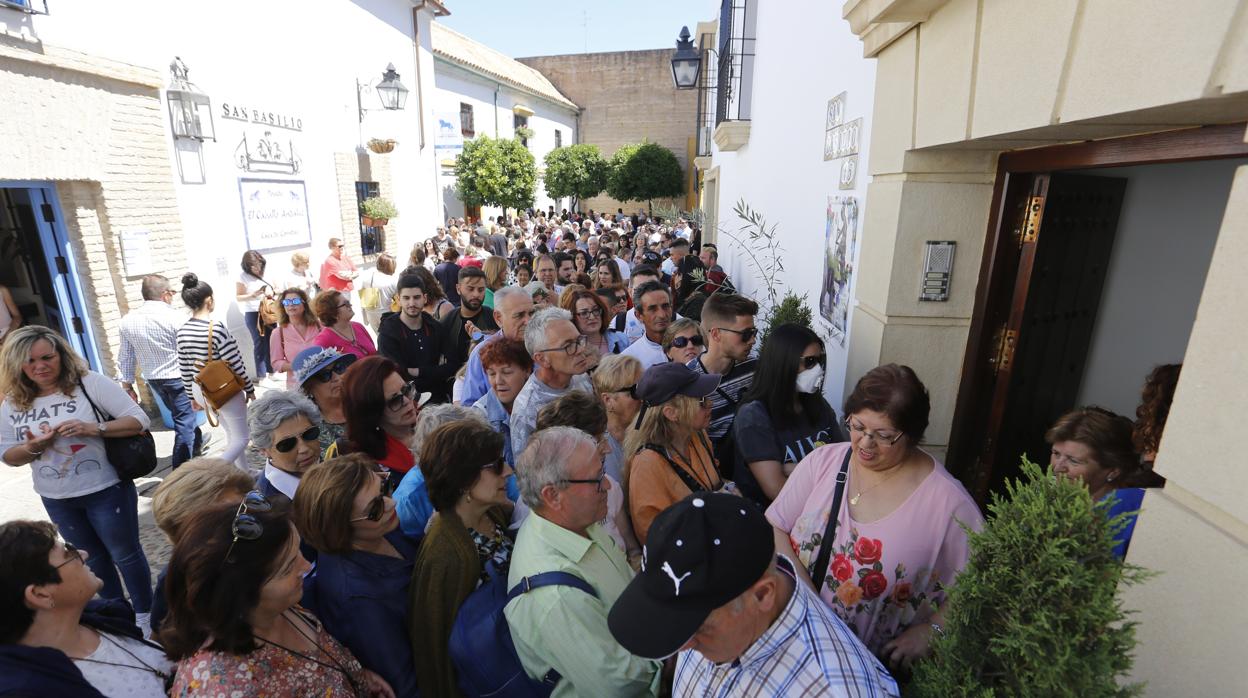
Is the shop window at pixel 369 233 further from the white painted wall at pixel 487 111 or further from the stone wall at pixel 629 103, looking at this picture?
the stone wall at pixel 629 103

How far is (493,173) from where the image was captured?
19.2 metres

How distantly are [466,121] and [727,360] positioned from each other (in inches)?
831

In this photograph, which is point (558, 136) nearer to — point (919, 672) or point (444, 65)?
point (444, 65)

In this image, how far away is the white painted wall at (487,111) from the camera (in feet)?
64.8

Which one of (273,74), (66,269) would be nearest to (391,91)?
(273,74)

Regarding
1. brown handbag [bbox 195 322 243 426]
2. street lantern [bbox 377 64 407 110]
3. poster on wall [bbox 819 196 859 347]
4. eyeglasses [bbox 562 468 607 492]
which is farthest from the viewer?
street lantern [bbox 377 64 407 110]

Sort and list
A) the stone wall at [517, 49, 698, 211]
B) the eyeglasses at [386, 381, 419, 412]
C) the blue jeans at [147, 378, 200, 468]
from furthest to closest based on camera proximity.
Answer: the stone wall at [517, 49, 698, 211], the blue jeans at [147, 378, 200, 468], the eyeglasses at [386, 381, 419, 412]

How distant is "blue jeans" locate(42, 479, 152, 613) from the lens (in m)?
3.24

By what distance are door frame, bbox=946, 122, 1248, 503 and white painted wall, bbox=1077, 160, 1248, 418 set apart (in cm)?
102

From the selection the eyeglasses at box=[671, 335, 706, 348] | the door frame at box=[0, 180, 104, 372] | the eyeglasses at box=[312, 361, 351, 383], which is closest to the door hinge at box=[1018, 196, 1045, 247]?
the eyeglasses at box=[671, 335, 706, 348]

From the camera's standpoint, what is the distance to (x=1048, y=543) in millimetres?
1181

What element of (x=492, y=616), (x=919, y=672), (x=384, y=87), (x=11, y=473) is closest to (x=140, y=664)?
(x=492, y=616)

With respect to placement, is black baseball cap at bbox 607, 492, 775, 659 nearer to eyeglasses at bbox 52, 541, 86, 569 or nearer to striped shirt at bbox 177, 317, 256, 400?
eyeglasses at bbox 52, 541, 86, 569

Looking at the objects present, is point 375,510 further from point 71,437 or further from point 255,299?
point 255,299
